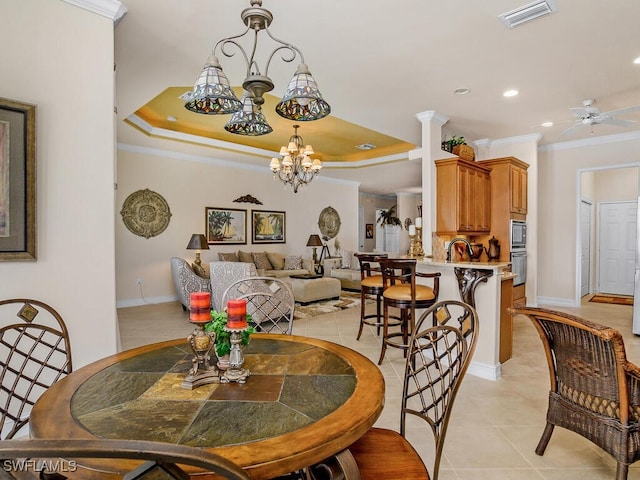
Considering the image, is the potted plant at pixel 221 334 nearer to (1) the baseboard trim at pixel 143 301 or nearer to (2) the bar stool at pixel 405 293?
(2) the bar stool at pixel 405 293

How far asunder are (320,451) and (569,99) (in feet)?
16.3

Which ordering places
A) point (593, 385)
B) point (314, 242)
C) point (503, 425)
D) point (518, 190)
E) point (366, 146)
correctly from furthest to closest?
1. point (314, 242)
2. point (366, 146)
3. point (518, 190)
4. point (503, 425)
5. point (593, 385)

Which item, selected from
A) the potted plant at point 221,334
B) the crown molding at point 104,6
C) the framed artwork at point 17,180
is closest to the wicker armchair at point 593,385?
the potted plant at point 221,334

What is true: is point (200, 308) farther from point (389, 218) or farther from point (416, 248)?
point (389, 218)

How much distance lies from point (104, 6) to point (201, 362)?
2346 mm

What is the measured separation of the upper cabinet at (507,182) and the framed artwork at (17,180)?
5582 mm

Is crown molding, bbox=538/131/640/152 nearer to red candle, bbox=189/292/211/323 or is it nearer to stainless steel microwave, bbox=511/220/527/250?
stainless steel microwave, bbox=511/220/527/250

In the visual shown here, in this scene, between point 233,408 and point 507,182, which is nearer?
point 233,408

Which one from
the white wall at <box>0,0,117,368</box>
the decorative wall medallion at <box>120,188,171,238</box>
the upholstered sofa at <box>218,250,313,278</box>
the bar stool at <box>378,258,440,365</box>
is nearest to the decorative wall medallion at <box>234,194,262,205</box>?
the upholstered sofa at <box>218,250,313,278</box>

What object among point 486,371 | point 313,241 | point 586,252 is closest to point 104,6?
point 486,371

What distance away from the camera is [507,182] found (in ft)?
17.9

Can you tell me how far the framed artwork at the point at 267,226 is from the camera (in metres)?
7.94

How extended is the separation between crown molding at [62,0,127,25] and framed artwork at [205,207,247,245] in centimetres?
494

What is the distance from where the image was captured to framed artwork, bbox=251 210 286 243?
794 cm
